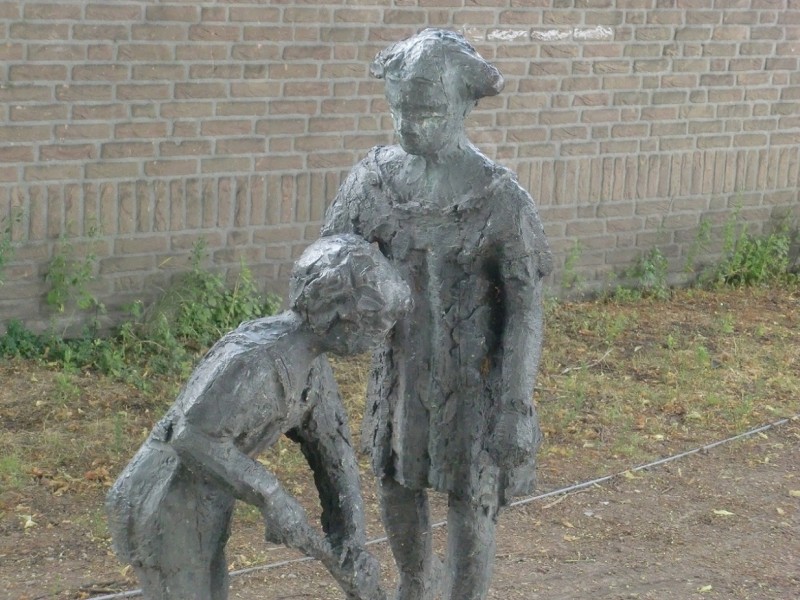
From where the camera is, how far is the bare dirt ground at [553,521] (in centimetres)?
559

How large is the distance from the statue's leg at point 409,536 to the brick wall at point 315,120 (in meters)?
4.23

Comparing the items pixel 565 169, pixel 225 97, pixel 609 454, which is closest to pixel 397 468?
pixel 609 454

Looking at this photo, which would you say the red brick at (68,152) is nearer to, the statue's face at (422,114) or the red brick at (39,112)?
the red brick at (39,112)

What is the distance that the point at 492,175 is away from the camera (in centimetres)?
376

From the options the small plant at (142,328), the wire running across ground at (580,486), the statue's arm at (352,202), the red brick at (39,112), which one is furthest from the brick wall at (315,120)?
the statue's arm at (352,202)

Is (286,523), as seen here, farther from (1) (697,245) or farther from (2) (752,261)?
(2) (752,261)

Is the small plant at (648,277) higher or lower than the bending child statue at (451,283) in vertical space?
lower

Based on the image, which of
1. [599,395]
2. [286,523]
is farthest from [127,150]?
[286,523]

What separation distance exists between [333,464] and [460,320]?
56 centimetres

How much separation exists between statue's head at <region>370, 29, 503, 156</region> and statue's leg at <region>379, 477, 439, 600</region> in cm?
112

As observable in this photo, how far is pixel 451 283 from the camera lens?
12.6 ft

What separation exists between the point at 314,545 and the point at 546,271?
1.02 meters

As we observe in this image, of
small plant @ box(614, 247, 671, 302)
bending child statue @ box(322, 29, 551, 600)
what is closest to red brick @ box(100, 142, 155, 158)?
small plant @ box(614, 247, 671, 302)

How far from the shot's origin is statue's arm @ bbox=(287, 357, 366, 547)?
11.9ft
